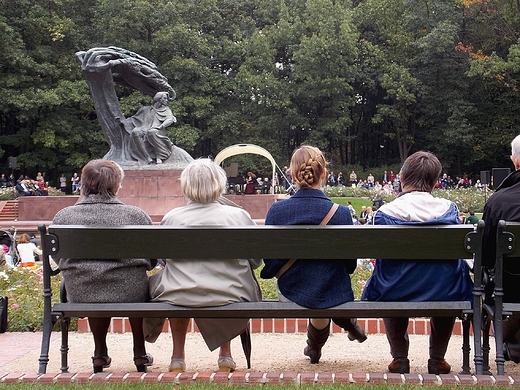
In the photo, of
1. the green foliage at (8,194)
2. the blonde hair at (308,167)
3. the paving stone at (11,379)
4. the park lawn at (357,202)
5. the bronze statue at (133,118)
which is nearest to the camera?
the paving stone at (11,379)

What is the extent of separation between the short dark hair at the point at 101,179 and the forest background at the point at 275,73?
31622 millimetres

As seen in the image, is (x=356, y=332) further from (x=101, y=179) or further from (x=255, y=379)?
(x=101, y=179)

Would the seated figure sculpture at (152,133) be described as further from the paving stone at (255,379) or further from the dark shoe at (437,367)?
the paving stone at (255,379)

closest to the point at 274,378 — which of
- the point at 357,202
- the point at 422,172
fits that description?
the point at 422,172

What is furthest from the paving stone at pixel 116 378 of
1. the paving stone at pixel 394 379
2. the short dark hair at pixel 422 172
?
the short dark hair at pixel 422 172

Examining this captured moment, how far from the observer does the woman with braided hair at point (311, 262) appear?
367cm

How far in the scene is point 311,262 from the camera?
375cm

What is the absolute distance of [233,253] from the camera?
3.63m

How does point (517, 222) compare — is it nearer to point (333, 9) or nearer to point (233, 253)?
point (233, 253)

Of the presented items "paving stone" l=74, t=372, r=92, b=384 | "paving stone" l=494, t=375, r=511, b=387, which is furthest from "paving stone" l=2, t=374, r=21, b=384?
"paving stone" l=494, t=375, r=511, b=387

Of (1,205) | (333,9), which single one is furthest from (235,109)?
(1,205)

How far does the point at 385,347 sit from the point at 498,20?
3861 centimetres

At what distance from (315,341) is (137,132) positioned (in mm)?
13047

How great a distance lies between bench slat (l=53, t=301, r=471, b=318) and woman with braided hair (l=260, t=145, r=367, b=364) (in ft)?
0.19
